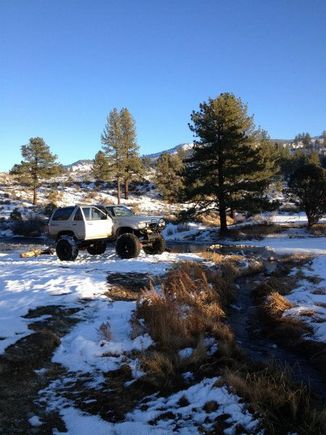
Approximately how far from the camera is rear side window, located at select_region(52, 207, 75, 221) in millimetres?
17281

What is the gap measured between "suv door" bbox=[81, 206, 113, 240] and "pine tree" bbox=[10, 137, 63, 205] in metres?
36.9

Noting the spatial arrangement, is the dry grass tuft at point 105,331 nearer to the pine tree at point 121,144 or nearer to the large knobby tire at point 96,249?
the large knobby tire at point 96,249

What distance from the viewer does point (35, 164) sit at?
5266 cm

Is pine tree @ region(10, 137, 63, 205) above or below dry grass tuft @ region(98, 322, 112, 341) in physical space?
above

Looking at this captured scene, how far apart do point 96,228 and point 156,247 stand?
266 centimetres

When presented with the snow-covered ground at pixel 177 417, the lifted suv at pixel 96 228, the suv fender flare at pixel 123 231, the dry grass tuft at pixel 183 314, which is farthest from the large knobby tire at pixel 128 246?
the snow-covered ground at pixel 177 417

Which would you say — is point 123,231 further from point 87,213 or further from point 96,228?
point 87,213

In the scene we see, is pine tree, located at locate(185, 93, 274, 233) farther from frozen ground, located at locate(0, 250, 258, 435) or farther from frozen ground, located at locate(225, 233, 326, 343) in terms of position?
frozen ground, located at locate(0, 250, 258, 435)

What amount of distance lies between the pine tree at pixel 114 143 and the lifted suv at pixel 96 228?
4119cm

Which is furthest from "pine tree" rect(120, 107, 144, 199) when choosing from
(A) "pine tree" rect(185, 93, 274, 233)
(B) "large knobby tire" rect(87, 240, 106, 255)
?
(B) "large knobby tire" rect(87, 240, 106, 255)

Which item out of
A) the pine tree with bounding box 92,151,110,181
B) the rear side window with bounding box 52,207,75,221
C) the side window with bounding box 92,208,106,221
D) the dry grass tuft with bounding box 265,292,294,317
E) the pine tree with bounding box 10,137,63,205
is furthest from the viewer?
the pine tree with bounding box 92,151,110,181

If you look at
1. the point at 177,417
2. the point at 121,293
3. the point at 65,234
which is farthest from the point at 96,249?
the point at 177,417

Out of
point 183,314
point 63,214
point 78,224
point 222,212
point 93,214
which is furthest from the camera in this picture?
point 222,212

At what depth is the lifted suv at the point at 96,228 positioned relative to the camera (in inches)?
653
